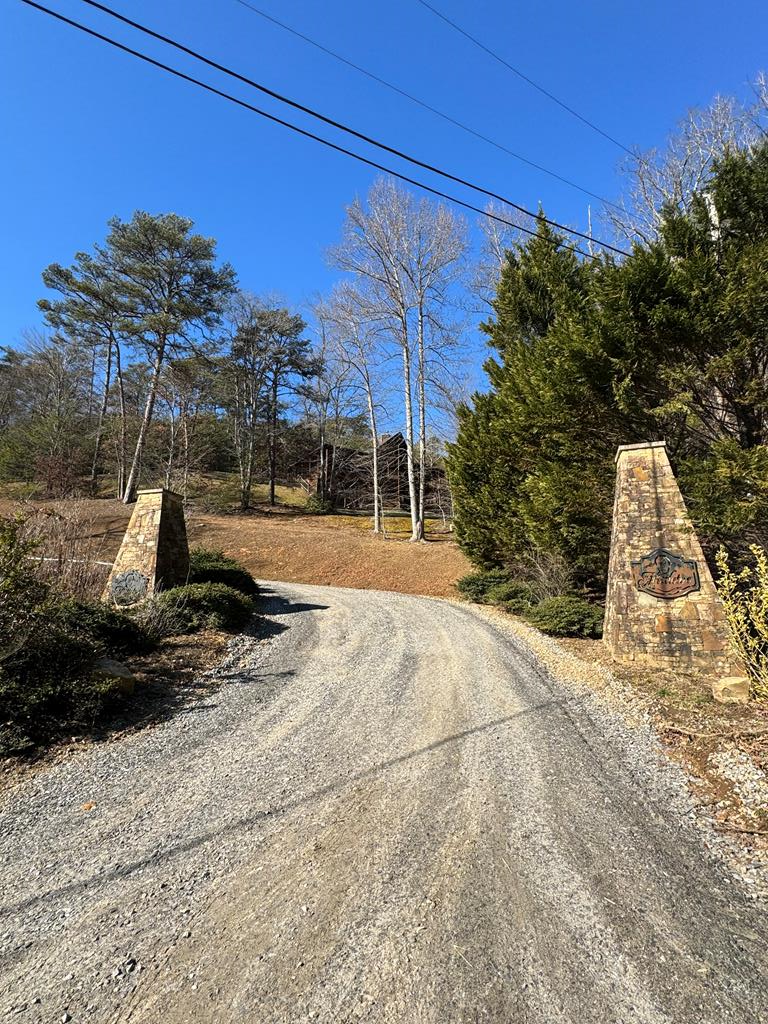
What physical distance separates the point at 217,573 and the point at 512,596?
723 centimetres

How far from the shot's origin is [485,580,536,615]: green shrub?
10625 millimetres

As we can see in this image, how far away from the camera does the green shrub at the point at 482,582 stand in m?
12.5

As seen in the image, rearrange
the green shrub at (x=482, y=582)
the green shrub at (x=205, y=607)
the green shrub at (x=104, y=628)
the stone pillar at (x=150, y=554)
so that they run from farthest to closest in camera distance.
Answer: the green shrub at (x=482, y=582)
the stone pillar at (x=150, y=554)
the green shrub at (x=205, y=607)
the green shrub at (x=104, y=628)

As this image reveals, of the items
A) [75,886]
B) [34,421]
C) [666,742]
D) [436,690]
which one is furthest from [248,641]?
[34,421]

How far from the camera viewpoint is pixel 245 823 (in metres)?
3.16

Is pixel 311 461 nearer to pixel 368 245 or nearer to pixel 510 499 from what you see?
pixel 368 245

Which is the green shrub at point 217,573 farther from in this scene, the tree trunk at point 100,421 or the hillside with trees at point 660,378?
the tree trunk at point 100,421

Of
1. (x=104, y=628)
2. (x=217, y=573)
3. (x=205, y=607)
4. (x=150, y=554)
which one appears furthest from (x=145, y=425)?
(x=104, y=628)

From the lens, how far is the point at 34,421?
2777 cm

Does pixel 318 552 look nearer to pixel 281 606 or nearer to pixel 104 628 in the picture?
pixel 281 606

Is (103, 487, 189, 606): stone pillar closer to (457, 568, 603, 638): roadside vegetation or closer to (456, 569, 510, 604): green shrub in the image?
(456, 569, 510, 604): green shrub

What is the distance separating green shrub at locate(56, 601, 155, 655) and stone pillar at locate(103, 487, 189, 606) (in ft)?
6.13

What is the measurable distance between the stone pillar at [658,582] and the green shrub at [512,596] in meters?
3.28

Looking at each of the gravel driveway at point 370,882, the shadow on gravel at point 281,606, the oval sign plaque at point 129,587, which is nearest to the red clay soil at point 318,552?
the shadow on gravel at point 281,606
